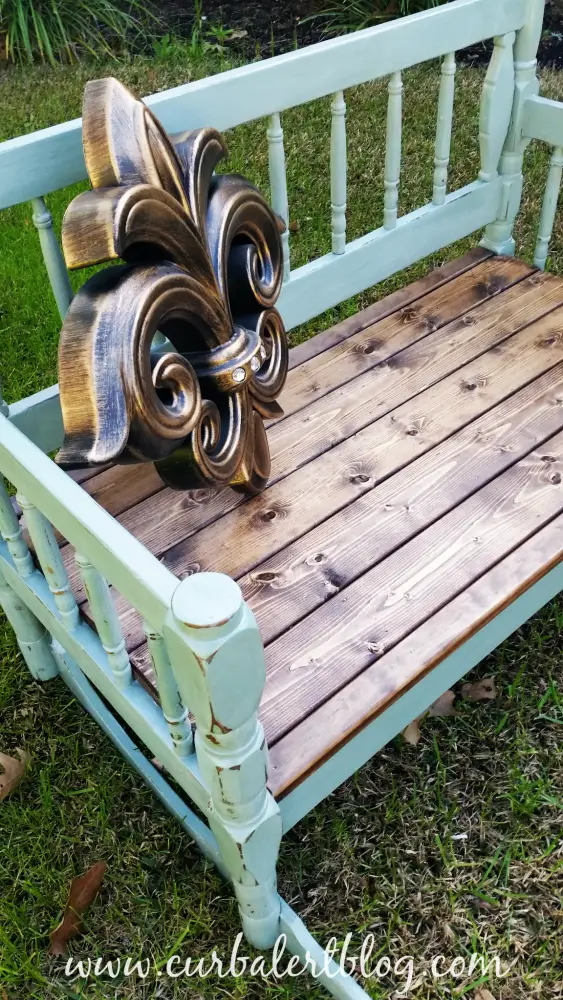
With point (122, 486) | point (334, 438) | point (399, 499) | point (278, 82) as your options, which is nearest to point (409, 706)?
point (399, 499)

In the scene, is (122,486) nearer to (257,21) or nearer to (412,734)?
(412,734)

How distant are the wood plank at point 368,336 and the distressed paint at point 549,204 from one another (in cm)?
9

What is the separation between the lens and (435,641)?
1.55m

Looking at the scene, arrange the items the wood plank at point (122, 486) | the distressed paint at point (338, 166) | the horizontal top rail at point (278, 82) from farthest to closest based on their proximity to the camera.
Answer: the distressed paint at point (338, 166), the wood plank at point (122, 486), the horizontal top rail at point (278, 82)

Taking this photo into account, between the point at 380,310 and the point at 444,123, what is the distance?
0.51 meters

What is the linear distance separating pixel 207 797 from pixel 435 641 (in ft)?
1.59

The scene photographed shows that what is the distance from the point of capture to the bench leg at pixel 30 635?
196 centimetres

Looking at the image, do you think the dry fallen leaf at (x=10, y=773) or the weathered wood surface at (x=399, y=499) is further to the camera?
the dry fallen leaf at (x=10, y=773)

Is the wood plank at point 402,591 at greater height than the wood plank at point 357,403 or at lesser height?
greater

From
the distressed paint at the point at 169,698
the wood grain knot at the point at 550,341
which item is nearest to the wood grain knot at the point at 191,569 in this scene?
the distressed paint at the point at 169,698

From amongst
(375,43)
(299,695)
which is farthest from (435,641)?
(375,43)

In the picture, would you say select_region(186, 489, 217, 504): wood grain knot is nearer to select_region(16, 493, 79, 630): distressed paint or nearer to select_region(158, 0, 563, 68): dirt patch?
select_region(16, 493, 79, 630): distressed paint

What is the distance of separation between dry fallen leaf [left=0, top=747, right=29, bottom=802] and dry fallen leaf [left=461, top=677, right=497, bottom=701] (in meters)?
1.04

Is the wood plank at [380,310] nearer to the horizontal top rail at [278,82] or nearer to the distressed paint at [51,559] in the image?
the horizontal top rail at [278,82]
